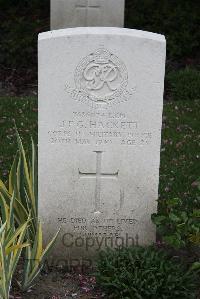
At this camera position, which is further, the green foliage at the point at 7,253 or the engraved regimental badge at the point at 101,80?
the engraved regimental badge at the point at 101,80

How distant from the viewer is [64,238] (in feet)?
15.1

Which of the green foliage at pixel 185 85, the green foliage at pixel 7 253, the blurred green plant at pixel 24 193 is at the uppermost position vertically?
the green foliage at pixel 185 85

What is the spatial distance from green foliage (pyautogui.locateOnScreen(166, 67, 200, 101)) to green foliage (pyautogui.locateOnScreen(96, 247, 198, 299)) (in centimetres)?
476

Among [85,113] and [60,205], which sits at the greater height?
[85,113]

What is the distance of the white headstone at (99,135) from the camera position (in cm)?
416

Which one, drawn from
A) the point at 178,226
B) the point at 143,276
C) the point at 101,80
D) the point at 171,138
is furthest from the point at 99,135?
the point at 171,138

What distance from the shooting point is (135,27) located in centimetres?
1074

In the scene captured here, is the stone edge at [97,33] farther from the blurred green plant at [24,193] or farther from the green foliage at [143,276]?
the green foliage at [143,276]

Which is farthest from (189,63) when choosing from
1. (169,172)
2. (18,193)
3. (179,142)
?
(18,193)

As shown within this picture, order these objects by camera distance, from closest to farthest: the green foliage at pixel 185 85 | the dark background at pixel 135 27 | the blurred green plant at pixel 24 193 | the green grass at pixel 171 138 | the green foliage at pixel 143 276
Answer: the green foliage at pixel 143 276
the blurred green plant at pixel 24 193
the green grass at pixel 171 138
the green foliage at pixel 185 85
the dark background at pixel 135 27

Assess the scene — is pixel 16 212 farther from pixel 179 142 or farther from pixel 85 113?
pixel 179 142

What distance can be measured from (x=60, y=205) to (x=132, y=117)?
2.63 ft

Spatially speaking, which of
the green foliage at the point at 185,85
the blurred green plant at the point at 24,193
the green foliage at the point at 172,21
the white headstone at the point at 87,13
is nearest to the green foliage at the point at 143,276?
the blurred green plant at the point at 24,193

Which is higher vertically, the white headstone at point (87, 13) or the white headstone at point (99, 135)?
the white headstone at point (87, 13)
